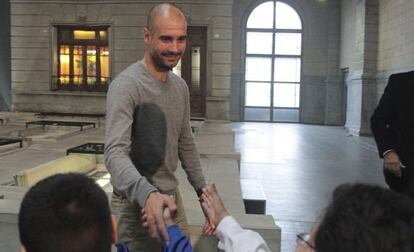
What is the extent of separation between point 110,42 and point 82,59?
A: 1.45 metres

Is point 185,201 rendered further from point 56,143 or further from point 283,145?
point 283,145

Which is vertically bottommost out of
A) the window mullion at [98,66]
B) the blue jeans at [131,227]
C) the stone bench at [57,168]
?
the stone bench at [57,168]

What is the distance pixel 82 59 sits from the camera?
20.1 metres

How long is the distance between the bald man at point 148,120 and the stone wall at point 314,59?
83.1ft

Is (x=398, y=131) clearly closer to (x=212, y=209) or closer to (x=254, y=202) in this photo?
(x=212, y=209)

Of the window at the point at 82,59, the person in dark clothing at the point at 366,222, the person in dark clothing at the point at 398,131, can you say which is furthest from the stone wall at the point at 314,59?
the person in dark clothing at the point at 366,222

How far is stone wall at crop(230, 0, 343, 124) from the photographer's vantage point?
88.3 ft

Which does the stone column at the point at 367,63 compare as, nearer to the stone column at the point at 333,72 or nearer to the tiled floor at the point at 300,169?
the tiled floor at the point at 300,169

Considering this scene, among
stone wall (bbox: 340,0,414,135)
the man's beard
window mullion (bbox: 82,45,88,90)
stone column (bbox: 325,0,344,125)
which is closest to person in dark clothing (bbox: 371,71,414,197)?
the man's beard

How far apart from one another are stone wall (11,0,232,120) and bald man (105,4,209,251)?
16647 mm

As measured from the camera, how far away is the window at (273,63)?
2783cm

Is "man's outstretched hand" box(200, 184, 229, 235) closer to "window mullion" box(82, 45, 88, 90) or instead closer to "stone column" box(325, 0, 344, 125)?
"window mullion" box(82, 45, 88, 90)

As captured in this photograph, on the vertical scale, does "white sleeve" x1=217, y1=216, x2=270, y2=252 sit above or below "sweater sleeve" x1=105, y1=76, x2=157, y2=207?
below

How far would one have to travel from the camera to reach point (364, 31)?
20.2 meters
